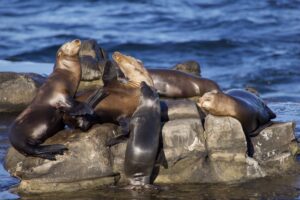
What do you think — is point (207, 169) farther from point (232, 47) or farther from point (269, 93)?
point (232, 47)

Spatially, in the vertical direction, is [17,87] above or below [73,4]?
above

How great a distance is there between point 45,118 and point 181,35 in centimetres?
1404

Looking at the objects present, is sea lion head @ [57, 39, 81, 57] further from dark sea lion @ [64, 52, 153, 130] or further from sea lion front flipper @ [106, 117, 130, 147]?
sea lion front flipper @ [106, 117, 130, 147]

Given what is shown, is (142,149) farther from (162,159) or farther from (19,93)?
(19,93)

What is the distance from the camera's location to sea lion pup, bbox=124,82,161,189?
24.5 ft

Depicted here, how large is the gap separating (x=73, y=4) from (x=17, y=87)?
1768 centimetres

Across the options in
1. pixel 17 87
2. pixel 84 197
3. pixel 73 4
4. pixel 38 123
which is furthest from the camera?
pixel 73 4

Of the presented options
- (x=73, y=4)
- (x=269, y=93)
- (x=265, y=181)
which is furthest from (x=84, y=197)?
(x=73, y=4)

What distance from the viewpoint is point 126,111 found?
8117mm

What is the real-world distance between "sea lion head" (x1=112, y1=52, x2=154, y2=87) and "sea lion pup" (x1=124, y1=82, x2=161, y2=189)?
1025 millimetres

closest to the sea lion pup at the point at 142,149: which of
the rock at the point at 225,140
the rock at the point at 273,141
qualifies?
the rock at the point at 225,140

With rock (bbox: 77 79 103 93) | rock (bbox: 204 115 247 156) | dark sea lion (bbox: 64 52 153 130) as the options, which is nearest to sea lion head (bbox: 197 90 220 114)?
rock (bbox: 204 115 247 156)

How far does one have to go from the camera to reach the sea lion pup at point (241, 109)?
26.3 ft

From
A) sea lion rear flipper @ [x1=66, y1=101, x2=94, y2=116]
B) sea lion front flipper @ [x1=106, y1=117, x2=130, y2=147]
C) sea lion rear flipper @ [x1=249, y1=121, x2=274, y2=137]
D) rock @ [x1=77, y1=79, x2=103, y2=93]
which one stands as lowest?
rock @ [x1=77, y1=79, x2=103, y2=93]
